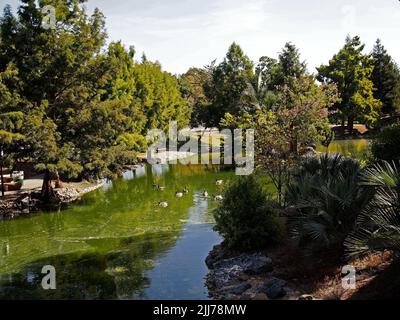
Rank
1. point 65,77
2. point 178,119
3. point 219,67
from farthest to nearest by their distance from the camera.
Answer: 1. point 178,119
2. point 219,67
3. point 65,77

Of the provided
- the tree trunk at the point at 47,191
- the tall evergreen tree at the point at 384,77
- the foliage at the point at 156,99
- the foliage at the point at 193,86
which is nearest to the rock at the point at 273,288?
the tree trunk at the point at 47,191

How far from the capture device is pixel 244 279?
33.0 ft

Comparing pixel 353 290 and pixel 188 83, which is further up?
pixel 188 83

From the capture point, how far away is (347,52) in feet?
167

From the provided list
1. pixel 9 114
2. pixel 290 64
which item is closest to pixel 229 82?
pixel 290 64

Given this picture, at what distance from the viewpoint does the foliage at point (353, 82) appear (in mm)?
48669

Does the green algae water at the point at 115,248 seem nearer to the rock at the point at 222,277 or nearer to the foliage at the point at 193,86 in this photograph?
the rock at the point at 222,277

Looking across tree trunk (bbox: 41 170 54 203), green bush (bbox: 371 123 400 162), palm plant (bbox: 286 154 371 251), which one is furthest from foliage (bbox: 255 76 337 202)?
tree trunk (bbox: 41 170 54 203)

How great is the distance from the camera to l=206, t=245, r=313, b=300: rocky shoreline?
8.68m

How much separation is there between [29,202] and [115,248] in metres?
8.97

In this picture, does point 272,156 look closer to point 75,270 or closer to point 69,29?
point 75,270

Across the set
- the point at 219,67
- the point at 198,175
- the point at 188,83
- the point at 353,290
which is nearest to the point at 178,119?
the point at 219,67

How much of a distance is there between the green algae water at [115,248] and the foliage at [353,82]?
3156 centimetres
